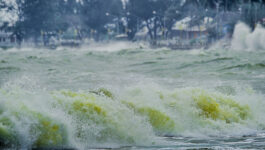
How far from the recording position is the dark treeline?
7906cm

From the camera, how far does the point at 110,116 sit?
6949 millimetres

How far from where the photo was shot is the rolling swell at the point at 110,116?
595 cm

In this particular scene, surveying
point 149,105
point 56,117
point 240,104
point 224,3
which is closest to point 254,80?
point 240,104

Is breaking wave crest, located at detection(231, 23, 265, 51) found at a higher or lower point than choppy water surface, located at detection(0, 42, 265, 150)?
lower

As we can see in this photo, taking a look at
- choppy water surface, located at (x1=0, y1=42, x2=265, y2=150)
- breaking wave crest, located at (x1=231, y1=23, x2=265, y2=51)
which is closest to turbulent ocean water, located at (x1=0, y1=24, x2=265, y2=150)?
choppy water surface, located at (x1=0, y1=42, x2=265, y2=150)

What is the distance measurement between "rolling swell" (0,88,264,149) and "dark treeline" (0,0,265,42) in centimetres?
6373

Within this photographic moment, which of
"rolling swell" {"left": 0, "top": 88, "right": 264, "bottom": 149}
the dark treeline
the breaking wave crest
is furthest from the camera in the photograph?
the dark treeline

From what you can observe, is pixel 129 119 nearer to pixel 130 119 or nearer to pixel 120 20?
pixel 130 119

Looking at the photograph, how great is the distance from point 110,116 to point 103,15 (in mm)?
85504

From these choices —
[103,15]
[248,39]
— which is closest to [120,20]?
[103,15]

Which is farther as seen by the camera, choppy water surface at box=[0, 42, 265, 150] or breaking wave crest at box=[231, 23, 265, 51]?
breaking wave crest at box=[231, 23, 265, 51]

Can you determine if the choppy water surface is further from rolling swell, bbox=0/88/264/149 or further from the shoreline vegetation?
the shoreline vegetation

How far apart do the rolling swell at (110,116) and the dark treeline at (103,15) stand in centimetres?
6373

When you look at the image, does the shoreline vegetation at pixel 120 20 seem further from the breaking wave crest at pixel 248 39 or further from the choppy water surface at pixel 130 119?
the choppy water surface at pixel 130 119
